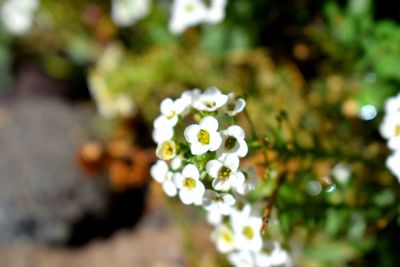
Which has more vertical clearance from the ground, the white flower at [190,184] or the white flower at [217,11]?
the white flower at [217,11]

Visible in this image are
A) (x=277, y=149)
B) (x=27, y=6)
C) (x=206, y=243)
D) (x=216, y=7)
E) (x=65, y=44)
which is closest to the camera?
(x=277, y=149)

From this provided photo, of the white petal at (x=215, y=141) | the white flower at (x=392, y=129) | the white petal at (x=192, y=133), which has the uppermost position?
the white flower at (x=392, y=129)

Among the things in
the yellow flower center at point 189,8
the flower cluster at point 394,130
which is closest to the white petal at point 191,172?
the flower cluster at point 394,130

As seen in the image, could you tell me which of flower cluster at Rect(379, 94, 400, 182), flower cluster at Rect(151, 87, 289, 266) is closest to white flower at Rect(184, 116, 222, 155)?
flower cluster at Rect(151, 87, 289, 266)

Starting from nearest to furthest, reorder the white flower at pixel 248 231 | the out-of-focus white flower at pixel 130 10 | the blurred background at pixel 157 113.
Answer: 1. the white flower at pixel 248 231
2. the blurred background at pixel 157 113
3. the out-of-focus white flower at pixel 130 10

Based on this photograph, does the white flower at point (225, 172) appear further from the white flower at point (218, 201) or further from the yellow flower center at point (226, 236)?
the yellow flower center at point (226, 236)

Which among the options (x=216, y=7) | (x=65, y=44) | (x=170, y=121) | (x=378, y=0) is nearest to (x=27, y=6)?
(x=65, y=44)

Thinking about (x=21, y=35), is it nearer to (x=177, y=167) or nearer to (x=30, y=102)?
(x=30, y=102)
